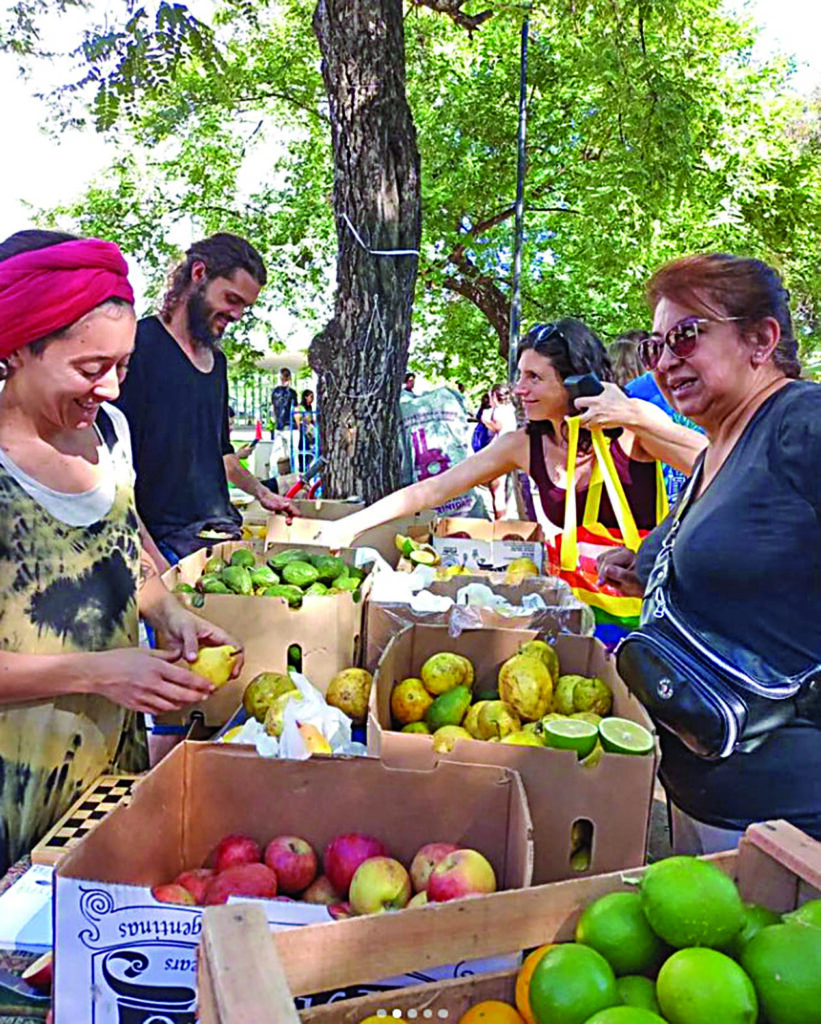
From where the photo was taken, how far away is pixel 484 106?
11977 millimetres

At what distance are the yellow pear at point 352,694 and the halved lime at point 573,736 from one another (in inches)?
23.4

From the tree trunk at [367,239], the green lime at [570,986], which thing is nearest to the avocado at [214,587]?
the green lime at [570,986]

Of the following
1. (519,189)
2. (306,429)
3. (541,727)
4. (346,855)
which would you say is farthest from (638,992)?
(306,429)

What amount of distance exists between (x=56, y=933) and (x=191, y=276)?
2805mm

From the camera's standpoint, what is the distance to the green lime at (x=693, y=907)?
0.99m

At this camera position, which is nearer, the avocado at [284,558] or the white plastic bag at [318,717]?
the white plastic bag at [318,717]

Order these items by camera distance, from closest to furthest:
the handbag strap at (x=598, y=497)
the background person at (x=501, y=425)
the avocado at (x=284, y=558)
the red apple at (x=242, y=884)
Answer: the red apple at (x=242, y=884)
the avocado at (x=284, y=558)
the handbag strap at (x=598, y=497)
the background person at (x=501, y=425)

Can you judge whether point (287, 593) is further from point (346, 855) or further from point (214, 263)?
point (214, 263)

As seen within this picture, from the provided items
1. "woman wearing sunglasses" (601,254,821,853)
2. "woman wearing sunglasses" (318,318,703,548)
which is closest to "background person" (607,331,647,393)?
"woman wearing sunglasses" (318,318,703,548)

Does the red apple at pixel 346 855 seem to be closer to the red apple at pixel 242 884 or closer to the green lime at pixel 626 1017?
the red apple at pixel 242 884

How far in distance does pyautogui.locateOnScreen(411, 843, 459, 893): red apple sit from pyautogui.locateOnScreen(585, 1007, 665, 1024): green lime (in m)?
0.56

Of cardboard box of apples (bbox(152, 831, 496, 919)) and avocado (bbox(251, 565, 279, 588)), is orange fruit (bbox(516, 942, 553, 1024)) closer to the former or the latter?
cardboard box of apples (bbox(152, 831, 496, 919))

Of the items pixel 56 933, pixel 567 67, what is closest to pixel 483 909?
pixel 56 933

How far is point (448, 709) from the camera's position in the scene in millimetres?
2062
